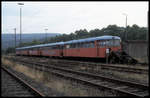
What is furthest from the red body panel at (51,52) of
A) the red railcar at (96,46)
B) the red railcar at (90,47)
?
the red railcar at (96,46)

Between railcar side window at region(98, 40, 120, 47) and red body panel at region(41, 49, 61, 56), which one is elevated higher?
railcar side window at region(98, 40, 120, 47)

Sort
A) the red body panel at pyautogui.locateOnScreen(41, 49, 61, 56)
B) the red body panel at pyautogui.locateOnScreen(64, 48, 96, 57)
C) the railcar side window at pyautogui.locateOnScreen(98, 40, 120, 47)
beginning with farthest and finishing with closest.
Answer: the red body panel at pyautogui.locateOnScreen(41, 49, 61, 56) < the red body panel at pyautogui.locateOnScreen(64, 48, 96, 57) < the railcar side window at pyautogui.locateOnScreen(98, 40, 120, 47)

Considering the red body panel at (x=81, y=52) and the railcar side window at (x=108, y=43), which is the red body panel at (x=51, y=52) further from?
the railcar side window at (x=108, y=43)

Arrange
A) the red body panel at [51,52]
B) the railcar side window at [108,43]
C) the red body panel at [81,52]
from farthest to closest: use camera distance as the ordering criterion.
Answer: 1. the red body panel at [51,52]
2. the red body panel at [81,52]
3. the railcar side window at [108,43]

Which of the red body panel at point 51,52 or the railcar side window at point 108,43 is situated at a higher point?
the railcar side window at point 108,43

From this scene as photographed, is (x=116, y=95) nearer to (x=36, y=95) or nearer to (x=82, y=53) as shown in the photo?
(x=36, y=95)

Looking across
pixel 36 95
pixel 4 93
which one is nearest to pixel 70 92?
pixel 36 95

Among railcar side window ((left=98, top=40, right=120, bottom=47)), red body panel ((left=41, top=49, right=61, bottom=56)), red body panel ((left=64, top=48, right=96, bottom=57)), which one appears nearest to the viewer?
railcar side window ((left=98, top=40, right=120, bottom=47))

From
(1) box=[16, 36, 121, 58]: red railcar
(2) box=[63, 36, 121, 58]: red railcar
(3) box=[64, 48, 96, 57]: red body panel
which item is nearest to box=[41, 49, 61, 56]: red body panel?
(1) box=[16, 36, 121, 58]: red railcar

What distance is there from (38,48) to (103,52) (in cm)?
3029

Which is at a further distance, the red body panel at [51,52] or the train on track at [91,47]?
the red body panel at [51,52]

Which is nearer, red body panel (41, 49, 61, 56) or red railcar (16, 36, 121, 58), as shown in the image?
red railcar (16, 36, 121, 58)

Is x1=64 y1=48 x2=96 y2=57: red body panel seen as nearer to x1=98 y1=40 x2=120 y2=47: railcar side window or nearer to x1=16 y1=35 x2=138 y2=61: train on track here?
x1=16 y1=35 x2=138 y2=61: train on track

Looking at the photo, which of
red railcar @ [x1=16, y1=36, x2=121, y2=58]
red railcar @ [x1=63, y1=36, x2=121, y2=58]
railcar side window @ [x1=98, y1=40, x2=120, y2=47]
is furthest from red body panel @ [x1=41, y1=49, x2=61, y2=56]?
railcar side window @ [x1=98, y1=40, x2=120, y2=47]
